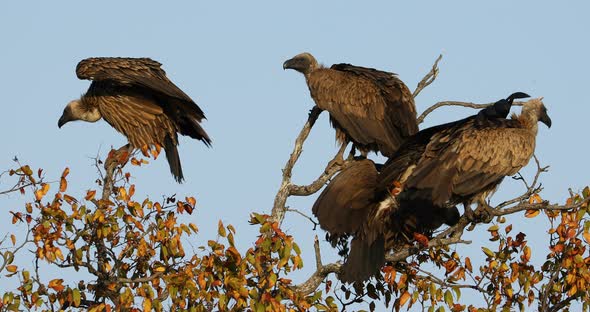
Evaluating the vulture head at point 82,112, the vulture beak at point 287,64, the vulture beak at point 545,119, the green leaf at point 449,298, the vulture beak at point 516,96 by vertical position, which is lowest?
the green leaf at point 449,298

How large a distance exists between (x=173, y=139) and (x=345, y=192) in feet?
10.5

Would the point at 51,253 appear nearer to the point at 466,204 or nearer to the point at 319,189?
the point at 319,189

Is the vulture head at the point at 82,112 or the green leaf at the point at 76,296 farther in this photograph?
the vulture head at the point at 82,112

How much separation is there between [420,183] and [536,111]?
207cm

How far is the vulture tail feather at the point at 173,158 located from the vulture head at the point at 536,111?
338 cm

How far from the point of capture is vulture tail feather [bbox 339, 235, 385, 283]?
23.7ft

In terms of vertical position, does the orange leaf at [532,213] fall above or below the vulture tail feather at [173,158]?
below

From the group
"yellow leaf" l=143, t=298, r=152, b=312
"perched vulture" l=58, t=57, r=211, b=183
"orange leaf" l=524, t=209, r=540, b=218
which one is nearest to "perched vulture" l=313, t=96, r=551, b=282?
"orange leaf" l=524, t=209, r=540, b=218

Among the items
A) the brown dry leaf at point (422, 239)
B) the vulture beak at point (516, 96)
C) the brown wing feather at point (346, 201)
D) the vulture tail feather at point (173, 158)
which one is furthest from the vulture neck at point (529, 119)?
the vulture tail feather at point (173, 158)

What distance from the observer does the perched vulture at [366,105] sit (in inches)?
395

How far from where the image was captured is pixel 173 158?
10.7 m

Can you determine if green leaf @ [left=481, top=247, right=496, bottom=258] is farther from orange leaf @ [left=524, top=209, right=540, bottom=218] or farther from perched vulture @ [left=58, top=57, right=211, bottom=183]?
perched vulture @ [left=58, top=57, right=211, bottom=183]

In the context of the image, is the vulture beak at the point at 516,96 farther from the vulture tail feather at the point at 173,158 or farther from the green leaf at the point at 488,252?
the vulture tail feather at the point at 173,158

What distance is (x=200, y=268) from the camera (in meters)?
6.27
